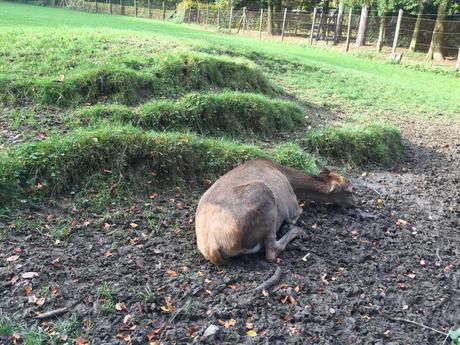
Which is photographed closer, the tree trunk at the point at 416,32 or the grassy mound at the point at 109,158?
the grassy mound at the point at 109,158

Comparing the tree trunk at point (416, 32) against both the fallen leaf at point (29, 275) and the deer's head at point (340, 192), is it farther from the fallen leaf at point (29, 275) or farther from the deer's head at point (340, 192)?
the fallen leaf at point (29, 275)

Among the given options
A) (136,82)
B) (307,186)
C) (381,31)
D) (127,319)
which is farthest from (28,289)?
(381,31)

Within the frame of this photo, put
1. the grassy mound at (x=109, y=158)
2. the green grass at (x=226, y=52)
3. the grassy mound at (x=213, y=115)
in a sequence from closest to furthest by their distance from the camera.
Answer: the grassy mound at (x=109, y=158), the grassy mound at (x=213, y=115), the green grass at (x=226, y=52)

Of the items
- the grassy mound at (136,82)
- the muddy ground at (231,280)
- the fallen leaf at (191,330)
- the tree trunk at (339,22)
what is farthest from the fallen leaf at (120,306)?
the tree trunk at (339,22)

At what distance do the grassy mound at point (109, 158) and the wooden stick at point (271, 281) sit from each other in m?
2.00

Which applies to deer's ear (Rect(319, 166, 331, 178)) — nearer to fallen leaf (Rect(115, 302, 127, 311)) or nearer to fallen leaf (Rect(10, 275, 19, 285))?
fallen leaf (Rect(115, 302, 127, 311))

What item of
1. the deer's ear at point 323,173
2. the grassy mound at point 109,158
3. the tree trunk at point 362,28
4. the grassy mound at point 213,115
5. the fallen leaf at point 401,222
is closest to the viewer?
the grassy mound at point 109,158

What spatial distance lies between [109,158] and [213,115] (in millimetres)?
2178

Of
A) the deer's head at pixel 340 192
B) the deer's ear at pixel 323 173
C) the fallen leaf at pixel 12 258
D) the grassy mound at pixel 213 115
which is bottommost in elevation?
the fallen leaf at pixel 12 258

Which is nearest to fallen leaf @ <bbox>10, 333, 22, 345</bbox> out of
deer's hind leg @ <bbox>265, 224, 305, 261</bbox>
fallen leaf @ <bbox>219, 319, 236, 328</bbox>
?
fallen leaf @ <bbox>219, 319, 236, 328</bbox>

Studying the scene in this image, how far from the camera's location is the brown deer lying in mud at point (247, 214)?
438cm

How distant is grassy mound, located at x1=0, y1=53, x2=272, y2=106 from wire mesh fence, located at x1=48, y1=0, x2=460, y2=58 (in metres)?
17.1

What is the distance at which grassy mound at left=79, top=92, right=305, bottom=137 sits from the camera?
677 centimetres

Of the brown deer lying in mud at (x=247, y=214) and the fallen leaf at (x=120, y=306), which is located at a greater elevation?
the brown deer lying in mud at (x=247, y=214)
